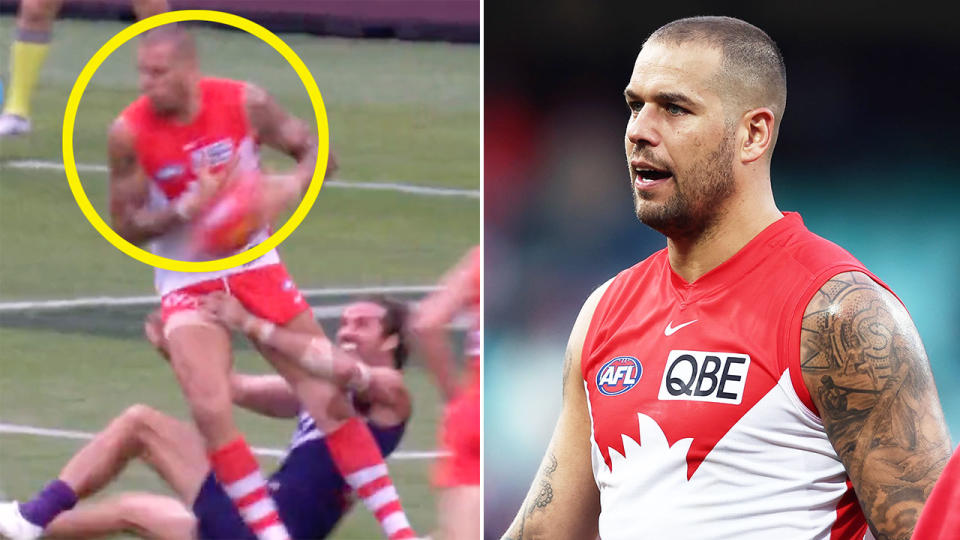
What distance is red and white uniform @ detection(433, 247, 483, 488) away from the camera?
3271 mm

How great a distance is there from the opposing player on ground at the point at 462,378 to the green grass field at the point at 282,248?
48mm

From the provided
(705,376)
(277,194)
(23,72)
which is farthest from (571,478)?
(23,72)

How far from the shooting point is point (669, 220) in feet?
5.41

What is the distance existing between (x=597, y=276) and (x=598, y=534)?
5.03ft

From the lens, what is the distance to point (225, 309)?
323 cm

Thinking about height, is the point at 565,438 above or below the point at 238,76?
below

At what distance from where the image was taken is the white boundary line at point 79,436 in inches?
127

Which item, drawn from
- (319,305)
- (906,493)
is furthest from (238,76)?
(906,493)

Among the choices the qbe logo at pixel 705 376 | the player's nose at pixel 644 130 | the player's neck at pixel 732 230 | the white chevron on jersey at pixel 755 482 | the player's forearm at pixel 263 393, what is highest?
the player's nose at pixel 644 130

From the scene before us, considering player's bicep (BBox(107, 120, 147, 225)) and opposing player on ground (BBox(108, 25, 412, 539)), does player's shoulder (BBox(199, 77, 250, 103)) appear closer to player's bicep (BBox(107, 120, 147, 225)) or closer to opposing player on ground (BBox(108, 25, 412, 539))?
opposing player on ground (BBox(108, 25, 412, 539))

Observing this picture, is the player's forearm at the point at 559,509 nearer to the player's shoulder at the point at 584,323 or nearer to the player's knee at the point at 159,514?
the player's shoulder at the point at 584,323

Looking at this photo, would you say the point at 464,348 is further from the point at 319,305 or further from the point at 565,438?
the point at 565,438

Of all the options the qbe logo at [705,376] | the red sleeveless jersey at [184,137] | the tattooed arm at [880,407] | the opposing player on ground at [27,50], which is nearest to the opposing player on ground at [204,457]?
the red sleeveless jersey at [184,137]

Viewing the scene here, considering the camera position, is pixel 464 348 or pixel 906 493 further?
pixel 464 348
